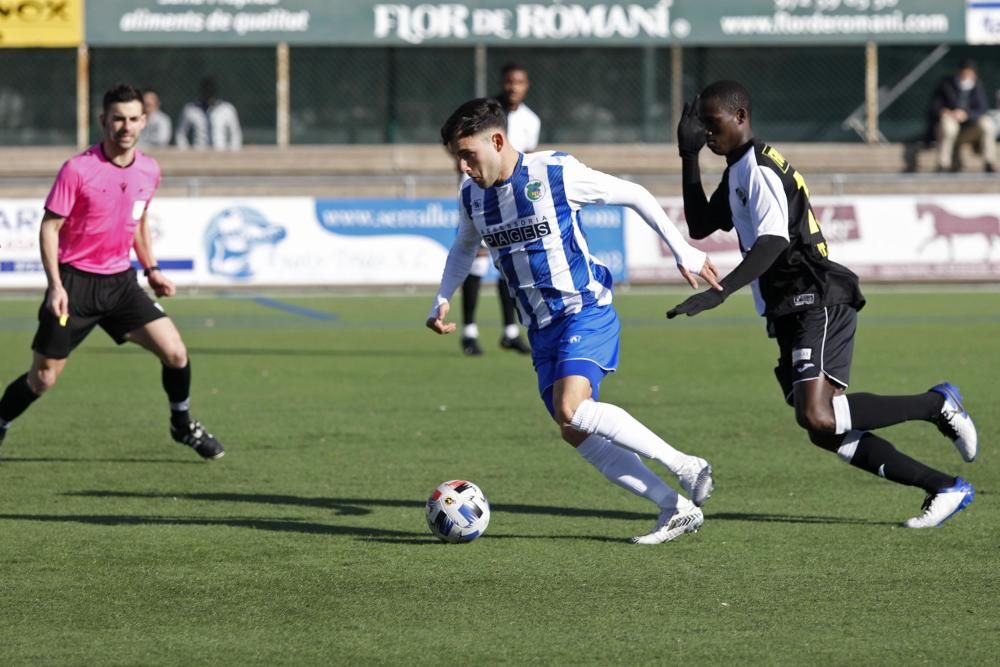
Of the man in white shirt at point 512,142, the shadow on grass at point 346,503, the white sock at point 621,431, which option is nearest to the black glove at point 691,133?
Answer: the white sock at point 621,431

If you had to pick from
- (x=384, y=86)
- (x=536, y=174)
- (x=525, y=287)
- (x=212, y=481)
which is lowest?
(x=212, y=481)

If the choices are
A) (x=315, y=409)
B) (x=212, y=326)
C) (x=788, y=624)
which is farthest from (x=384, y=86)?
(x=788, y=624)

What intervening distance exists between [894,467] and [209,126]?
66.9 feet

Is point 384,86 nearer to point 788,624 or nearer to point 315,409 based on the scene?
point 315,409

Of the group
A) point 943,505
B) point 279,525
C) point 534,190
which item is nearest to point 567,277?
point 534,190

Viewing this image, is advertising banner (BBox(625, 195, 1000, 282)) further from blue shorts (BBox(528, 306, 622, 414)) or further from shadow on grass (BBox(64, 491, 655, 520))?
blue shorts (BBox(528, 306, 622, 414))

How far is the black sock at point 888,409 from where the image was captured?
7051 mm

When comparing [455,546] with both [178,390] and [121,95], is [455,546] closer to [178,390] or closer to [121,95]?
[178,390]

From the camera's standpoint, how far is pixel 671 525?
6.77m

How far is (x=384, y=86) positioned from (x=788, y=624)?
23026mm

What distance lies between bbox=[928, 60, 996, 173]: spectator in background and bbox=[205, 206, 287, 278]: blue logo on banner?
1038cm

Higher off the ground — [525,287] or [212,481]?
[525,287]

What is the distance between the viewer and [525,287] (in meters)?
6.85

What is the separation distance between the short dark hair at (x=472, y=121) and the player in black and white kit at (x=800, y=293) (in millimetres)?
765
